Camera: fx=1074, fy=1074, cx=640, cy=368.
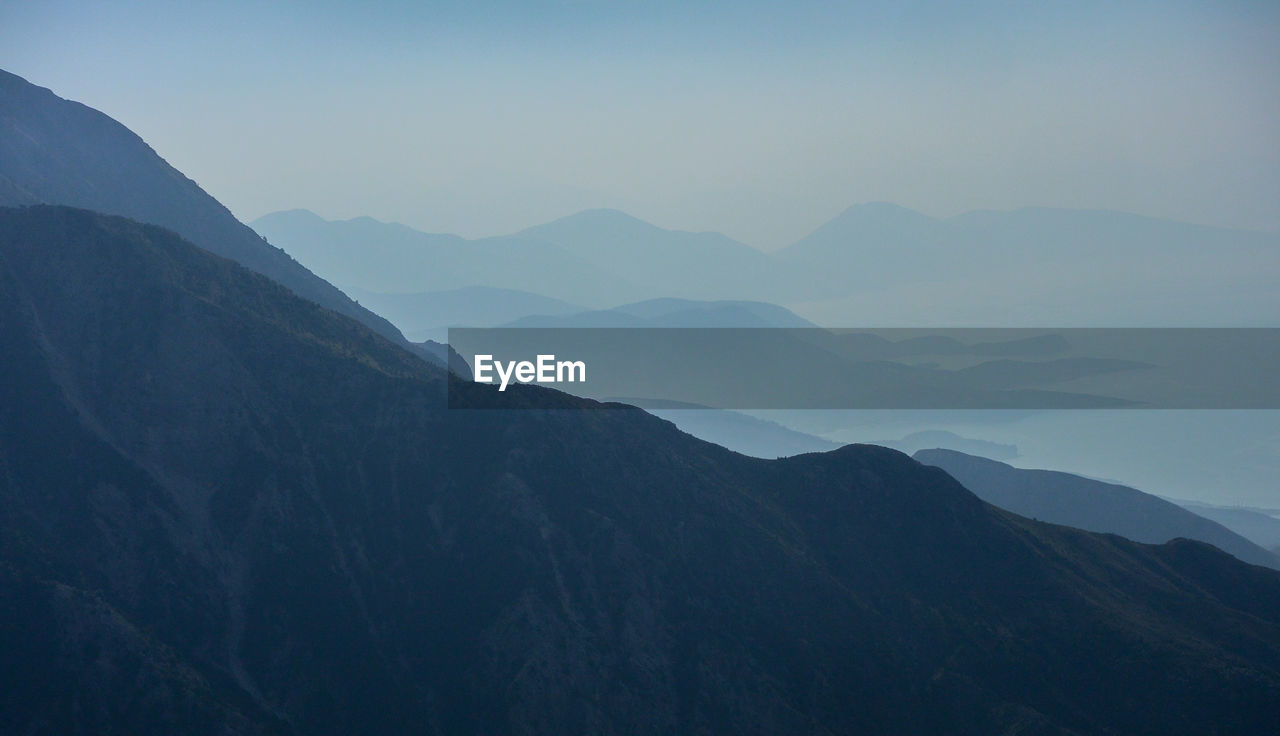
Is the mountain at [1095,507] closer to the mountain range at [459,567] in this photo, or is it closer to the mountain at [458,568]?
the mountain range at [459,567]

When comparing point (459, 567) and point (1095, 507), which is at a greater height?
point (1095, 507)

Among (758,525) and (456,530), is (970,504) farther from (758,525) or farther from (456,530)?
(456,530)

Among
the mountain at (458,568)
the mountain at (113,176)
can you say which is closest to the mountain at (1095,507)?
the mountain at (458,568)

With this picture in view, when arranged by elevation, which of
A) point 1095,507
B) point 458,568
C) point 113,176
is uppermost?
point 113,176

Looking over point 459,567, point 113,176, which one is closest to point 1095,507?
point 459,567

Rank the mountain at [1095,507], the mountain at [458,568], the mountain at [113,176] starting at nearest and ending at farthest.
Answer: the mountain at [458,568]
the mountain at [113,176]
the mountain at [1095,507]

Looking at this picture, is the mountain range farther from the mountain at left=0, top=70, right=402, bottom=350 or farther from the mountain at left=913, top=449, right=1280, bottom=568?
the mountain at left=913, top=449, right=1280, bottom=568

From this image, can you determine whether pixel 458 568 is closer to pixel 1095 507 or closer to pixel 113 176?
pixel 113 176
